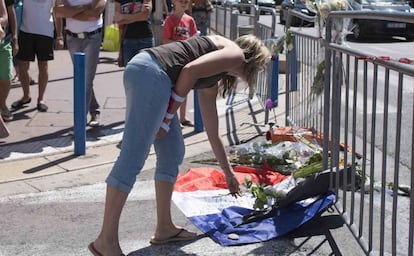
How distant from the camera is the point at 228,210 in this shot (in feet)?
15.7

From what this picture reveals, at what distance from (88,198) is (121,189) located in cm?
146

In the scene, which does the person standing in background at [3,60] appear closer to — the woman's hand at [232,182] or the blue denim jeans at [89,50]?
the blue denim jeans at [89,50]

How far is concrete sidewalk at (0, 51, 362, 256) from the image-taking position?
4273mm

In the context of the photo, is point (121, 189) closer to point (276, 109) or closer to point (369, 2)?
point (276, 109)

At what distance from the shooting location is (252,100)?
9078 millimetres

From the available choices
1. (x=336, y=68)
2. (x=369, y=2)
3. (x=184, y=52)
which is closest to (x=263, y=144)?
(x=336, y=68)

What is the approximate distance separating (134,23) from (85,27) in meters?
0.54

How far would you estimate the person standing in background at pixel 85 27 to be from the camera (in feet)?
23.8

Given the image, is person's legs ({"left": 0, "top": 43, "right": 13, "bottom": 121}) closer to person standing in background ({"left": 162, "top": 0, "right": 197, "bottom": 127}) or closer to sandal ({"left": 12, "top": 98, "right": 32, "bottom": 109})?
sandal ({"left": 12, "top": 98, "right": 32, "bottom": 109})

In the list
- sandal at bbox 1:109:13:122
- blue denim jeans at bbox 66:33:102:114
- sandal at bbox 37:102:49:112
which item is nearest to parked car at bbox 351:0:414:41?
sandal at bbox 37:102:49:112

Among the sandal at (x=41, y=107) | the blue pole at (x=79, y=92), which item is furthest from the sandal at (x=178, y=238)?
the sandal at (x=41, y=107)

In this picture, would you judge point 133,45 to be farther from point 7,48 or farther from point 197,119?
point 7,48

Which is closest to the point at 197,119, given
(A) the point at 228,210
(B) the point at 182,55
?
(A) the point at 228,210

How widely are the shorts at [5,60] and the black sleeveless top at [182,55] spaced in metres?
3.66
